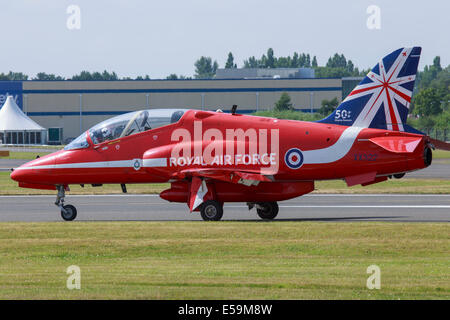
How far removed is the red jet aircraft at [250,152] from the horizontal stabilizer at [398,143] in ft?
0.09

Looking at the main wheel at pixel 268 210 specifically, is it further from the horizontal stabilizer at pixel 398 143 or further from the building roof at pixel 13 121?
the building roof at pixel 13 121

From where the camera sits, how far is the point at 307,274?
1360 cm

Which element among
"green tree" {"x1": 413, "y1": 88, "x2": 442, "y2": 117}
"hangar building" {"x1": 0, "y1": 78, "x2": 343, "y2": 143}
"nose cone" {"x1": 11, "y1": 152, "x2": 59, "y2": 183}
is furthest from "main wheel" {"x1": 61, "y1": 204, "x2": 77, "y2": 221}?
"green tree" {"x1": 413, "y1": 88, "x2": 442, "y2": 117}

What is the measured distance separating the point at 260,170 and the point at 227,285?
32.7 feet

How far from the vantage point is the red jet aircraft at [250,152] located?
72.6 feet

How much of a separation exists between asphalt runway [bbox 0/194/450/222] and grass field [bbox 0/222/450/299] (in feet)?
10.1

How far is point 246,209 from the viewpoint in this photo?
26391 millimetres

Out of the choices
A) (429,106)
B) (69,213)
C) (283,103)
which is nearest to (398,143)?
(69,213)

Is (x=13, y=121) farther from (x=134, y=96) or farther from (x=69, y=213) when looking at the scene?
(x=69, y=213)

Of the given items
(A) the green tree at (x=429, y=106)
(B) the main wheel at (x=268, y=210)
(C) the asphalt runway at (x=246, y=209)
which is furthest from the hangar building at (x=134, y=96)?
(B) the main wheel at (x=268, y=210)

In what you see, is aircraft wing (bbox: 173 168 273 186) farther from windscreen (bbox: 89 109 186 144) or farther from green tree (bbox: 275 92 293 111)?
green tree (bbox: 275 92 293 111)

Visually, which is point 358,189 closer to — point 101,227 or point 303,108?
point 101,227

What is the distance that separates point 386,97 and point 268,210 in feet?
15.0
